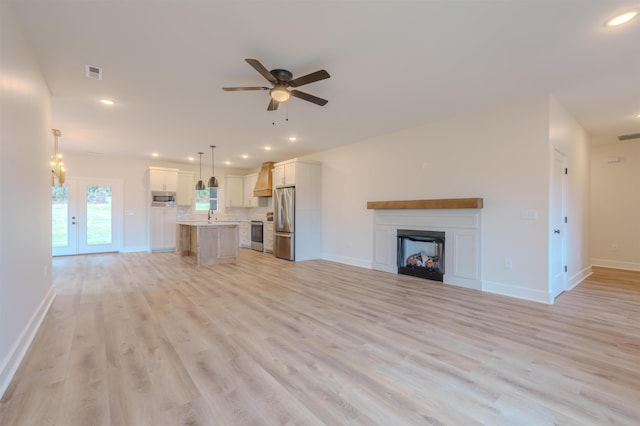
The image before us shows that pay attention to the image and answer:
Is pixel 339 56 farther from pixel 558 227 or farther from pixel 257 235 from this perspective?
pixel 257 235

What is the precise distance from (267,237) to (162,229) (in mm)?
3076

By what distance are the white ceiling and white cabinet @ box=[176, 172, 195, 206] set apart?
4.01m

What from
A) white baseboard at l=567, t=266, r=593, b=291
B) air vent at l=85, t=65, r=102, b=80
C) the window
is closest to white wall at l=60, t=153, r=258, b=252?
the window

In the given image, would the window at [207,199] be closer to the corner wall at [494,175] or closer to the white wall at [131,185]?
the white wall at [131,185]

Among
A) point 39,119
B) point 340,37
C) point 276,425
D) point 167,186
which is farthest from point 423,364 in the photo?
point 167,186

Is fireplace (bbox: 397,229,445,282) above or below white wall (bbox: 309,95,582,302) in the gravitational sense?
below

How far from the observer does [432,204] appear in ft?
15.7

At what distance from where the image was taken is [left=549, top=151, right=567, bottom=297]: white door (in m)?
3.88

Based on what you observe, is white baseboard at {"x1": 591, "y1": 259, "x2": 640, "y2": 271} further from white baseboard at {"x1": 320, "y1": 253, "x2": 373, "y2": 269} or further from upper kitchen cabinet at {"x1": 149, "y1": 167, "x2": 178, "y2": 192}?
upper kitchen cabinet at {"x1": 149, "y1": 167, "x2": 178, "y2": 192}

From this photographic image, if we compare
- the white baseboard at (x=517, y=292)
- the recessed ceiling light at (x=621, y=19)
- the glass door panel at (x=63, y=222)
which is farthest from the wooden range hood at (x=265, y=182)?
the recessed ceiling light at (x=621, y=19)

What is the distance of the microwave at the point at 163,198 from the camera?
8364mm

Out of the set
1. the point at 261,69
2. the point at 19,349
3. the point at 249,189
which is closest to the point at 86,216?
the point at 249,189

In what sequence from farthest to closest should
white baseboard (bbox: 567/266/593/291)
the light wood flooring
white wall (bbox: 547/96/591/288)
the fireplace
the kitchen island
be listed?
the kitchen island → the fireplace → white baseboard (bbox: 567/266/593/291) → white wall (bbox: 547/96/591/288) → the light wood flooring

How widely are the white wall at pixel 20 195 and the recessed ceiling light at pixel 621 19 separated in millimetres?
4592
